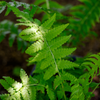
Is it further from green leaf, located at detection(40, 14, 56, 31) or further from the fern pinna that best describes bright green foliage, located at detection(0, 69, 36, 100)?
green leaf, located at detection(40, 14, 56, 31)

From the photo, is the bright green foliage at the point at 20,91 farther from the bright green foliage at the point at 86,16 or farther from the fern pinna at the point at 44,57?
the bright green foliage at the point at 86,16

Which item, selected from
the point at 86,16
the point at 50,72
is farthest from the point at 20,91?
the point at 86,16

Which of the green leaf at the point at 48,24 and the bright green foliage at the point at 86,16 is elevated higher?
the green leaf at the point at 48,24

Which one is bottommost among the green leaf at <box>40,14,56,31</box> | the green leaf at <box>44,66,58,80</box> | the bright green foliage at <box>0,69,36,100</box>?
the bright green foliage at <box>0,69,36,100</box>

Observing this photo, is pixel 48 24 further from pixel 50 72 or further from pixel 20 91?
pixel 20 91

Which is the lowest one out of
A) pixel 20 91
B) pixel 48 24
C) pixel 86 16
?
pixel 20 91

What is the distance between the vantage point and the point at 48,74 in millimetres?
737

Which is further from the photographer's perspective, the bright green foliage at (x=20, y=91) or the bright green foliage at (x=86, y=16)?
the bright green foliage at (x=86, y=16)

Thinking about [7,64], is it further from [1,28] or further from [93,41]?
[93,41]

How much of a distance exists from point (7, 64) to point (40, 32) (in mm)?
1553

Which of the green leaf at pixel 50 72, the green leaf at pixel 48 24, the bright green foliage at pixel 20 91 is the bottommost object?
the bright green foliage at pixel 20 91

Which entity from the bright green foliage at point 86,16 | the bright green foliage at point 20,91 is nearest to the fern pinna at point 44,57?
the bright green foliage at point 20,91

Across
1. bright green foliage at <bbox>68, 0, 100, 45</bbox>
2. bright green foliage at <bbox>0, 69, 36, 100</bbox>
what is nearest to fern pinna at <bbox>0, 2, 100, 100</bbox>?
bright green foliage at <bbox>0, 69, 36, 100</bbox>

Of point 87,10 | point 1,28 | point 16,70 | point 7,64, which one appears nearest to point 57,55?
point 1,28
